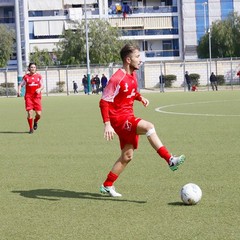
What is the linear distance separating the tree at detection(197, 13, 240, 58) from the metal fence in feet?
59.9

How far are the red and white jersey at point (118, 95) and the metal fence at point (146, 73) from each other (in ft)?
187

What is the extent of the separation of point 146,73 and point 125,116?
6042 cm

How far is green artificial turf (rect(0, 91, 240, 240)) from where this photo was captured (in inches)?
275

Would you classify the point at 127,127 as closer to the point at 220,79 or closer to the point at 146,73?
the point at 220,79

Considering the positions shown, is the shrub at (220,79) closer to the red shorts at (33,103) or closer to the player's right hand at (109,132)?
the red shorts at (33,103)

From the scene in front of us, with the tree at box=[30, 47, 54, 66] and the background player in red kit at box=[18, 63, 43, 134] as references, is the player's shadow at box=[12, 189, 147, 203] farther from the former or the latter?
the tree at box=[30, 47, 54, 66]

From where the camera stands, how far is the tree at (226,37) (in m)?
87.8

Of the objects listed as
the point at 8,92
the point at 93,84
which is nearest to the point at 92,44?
the point at 93,84

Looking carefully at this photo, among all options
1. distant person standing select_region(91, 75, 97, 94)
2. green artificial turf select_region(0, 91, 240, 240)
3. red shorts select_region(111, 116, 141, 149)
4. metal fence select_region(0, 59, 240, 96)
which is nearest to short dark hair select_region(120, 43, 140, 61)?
red shorts select_region(111, 116, 141, 149)

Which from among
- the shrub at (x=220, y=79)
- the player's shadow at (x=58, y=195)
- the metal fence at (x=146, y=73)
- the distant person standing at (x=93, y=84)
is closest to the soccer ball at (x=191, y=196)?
the player's shadow at (x=58, y=195)

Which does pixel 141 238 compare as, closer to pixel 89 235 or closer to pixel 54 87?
pixel 89 235

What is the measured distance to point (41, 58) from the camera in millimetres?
90625

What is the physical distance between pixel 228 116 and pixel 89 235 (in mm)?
16787

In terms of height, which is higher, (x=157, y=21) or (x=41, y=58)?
(x=157, y=21)
